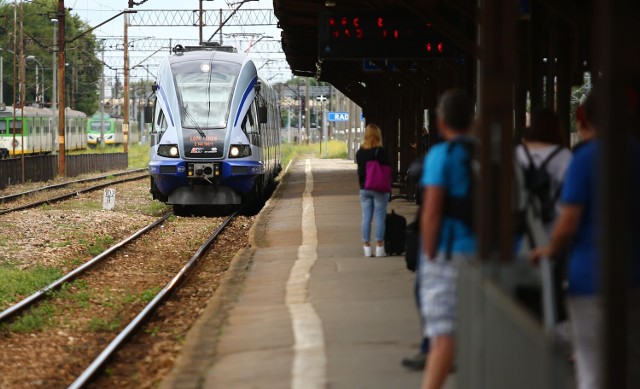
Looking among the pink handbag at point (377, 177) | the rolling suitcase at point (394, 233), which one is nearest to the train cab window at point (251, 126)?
the rolling suitcase at point (394, 233)

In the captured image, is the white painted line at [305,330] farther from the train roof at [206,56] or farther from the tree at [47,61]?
the tree at [47,61]

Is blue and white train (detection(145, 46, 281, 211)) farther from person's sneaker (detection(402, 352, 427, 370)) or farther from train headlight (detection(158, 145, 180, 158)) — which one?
person's sneaker (detection(402, 352, 427, 370))

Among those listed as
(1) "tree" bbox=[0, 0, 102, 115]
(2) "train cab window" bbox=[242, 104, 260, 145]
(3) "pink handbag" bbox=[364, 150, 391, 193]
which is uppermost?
(1) "tree" bbox=[0, 0, 102, 115]

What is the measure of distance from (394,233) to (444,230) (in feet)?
23.6

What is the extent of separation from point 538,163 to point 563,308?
1.16m

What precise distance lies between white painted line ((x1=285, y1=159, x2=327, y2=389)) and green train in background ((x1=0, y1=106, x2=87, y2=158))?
37.3 meters

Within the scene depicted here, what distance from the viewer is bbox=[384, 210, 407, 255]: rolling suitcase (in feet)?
41.7

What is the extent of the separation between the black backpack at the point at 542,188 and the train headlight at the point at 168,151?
17.1 m

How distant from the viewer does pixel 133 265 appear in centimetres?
1702

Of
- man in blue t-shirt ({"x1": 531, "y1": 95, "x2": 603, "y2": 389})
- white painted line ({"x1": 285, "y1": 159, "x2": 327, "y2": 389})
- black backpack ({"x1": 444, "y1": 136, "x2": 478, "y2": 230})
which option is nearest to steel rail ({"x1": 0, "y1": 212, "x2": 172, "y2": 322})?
white painted line ({"x1": 285, "y1": 159, "x2": 327, "y2": 389})

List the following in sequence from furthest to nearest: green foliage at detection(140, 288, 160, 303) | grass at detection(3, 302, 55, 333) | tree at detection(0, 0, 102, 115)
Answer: tree at detection(0, 0, 102, 115) → green foliage at detection(140, 288, 160, 303) → grass at detection(3, 302, 55, 333)

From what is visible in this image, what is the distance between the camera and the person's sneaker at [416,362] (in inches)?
301

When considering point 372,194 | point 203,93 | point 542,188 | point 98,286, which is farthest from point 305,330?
point 203,93

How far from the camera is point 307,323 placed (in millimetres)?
9875
